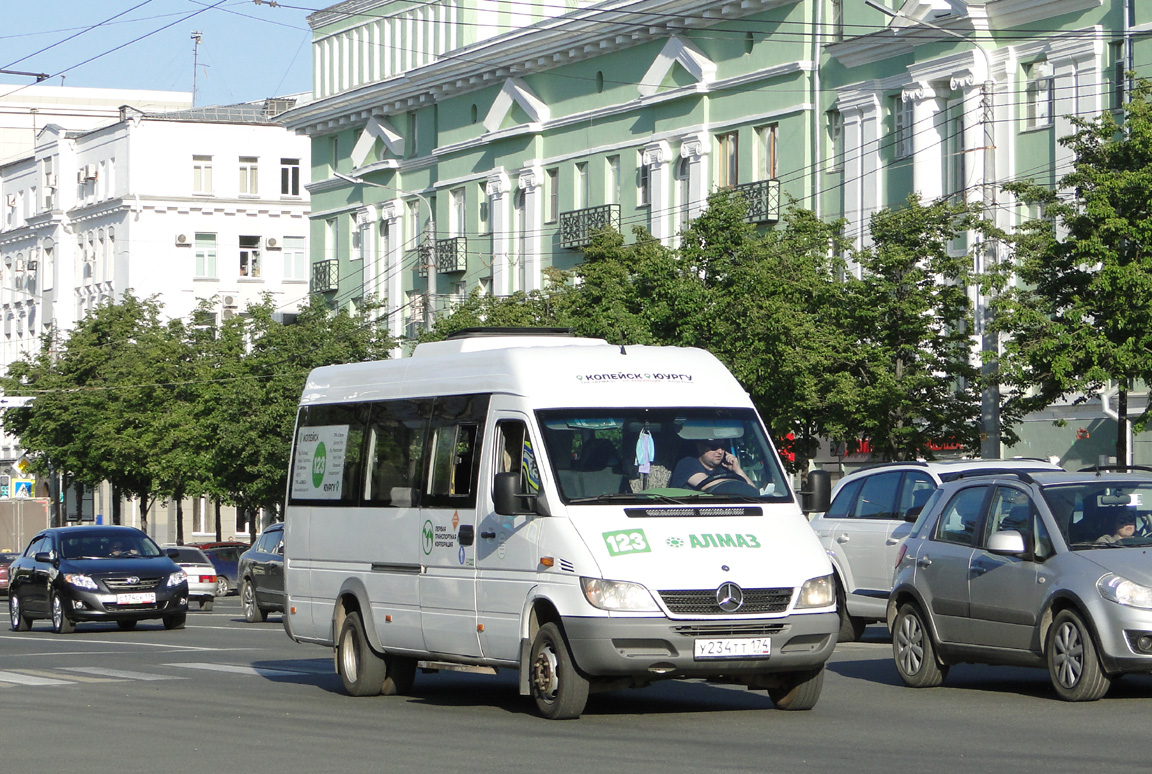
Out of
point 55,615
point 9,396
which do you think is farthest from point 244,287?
point 55,615

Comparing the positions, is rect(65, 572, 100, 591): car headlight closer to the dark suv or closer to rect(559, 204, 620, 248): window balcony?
the dark suv

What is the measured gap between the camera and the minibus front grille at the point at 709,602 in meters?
13.0

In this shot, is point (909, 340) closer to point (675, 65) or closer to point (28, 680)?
point (675, 65)

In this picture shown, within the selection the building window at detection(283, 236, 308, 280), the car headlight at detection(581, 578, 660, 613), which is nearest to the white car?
the car headlight at detection(581, 578, 660, 613)

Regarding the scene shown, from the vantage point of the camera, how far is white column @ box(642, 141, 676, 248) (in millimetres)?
51500

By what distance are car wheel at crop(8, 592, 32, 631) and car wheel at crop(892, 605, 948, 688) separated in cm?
1823

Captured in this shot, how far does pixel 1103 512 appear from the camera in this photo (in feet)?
46.8

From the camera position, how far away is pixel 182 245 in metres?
86.3

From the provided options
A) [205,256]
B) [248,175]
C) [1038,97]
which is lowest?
[1038,97]

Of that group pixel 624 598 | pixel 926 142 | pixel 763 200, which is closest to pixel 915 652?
pixel 624 598

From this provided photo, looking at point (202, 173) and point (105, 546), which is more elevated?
point (202, 173)

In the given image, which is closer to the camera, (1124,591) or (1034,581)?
(1124,591)

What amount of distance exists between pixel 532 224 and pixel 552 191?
1.09m

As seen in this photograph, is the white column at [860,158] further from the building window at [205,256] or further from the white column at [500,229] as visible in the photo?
the building window at [205,256]
